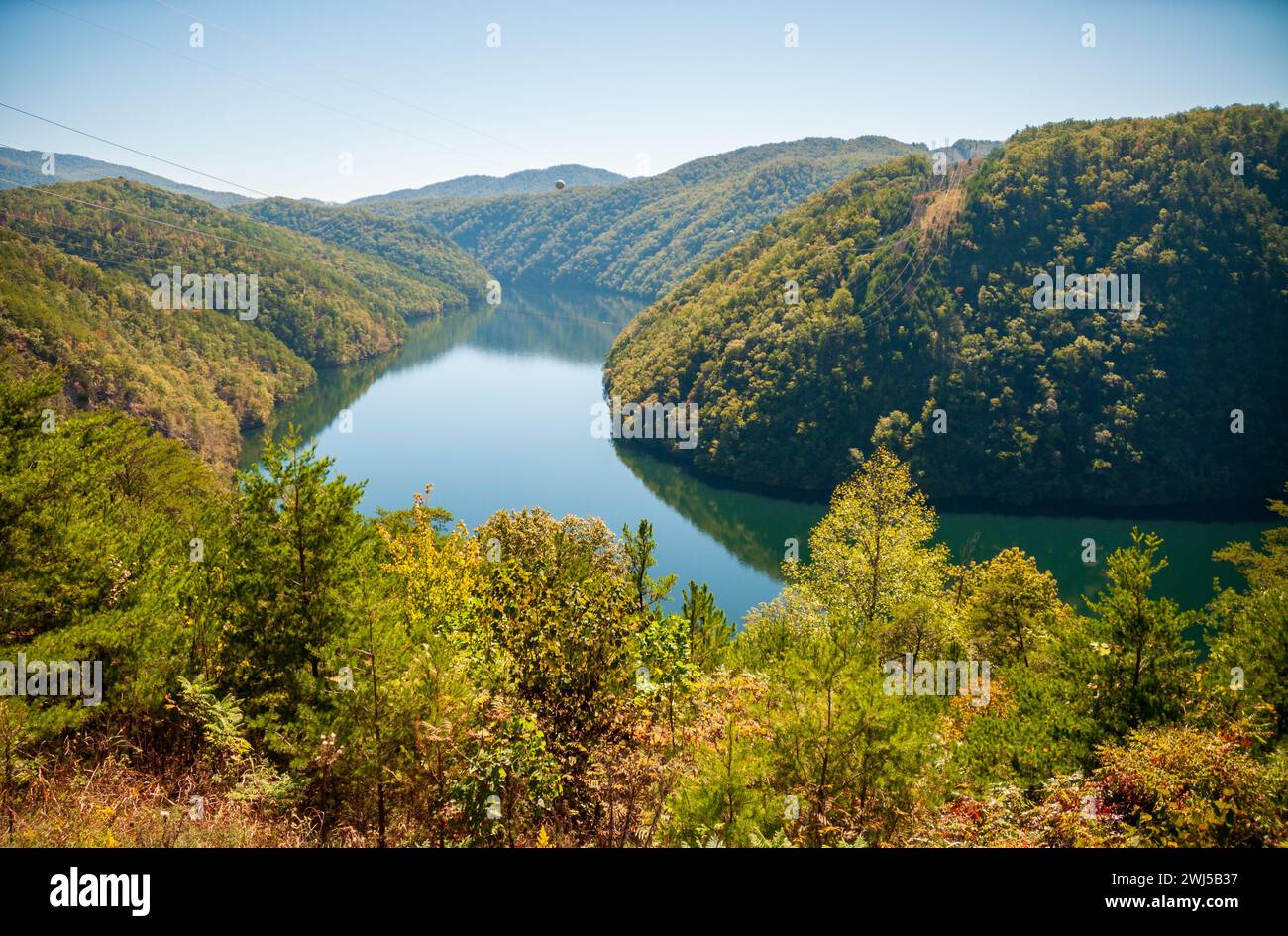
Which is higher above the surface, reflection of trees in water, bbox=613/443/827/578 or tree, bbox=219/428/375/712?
tree, bbox=219/428/375/712

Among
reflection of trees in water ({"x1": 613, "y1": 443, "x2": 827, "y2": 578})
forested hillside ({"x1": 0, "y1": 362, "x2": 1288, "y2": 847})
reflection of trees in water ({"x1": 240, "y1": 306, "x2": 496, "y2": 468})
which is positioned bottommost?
reflection of trees in water ({"x1": 613, "y1": 443, "x2": 827, "y2": 578})

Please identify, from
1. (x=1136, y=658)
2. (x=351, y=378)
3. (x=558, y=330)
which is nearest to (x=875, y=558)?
(x=1136, y=658)

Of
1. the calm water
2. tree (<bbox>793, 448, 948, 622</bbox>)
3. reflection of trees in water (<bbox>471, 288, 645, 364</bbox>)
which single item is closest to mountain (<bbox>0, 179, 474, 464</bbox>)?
the calm water

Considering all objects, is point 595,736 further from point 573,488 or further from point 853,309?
point 853,309

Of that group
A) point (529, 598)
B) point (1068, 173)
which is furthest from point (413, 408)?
point (529, 598)

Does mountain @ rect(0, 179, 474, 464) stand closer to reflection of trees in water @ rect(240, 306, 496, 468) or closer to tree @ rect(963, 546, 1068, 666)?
reflection of trees in water @ rect(240, 306, 496, 468)

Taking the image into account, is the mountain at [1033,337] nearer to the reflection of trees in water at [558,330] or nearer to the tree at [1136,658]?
the reflection of trees in water at [558,330]
